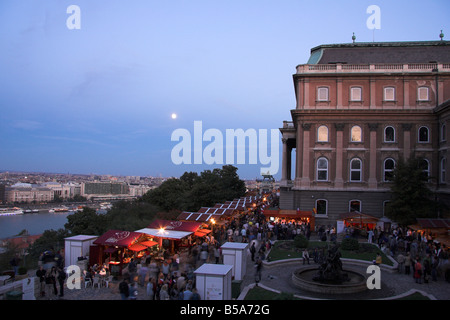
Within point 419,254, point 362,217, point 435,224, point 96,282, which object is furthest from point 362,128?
point 96,282

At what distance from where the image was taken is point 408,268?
17547mm

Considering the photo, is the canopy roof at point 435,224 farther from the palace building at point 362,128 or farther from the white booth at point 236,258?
the palace building at point 362,128

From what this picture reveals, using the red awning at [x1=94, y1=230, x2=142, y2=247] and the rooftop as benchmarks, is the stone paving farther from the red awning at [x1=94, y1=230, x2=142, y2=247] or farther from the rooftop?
the rooftop

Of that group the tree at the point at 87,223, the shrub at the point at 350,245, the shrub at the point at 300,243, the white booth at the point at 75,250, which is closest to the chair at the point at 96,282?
the white booth at the point at 75,250

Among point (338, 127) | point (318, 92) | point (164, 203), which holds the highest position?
point (318, 92)

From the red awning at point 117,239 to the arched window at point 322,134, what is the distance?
2240 cm

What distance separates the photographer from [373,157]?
3484cm

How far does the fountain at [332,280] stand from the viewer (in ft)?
47.7

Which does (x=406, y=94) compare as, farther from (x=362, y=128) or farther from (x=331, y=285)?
(x=331, y=285)

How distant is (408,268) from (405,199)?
11.5m

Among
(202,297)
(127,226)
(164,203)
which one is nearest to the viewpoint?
(202,297)
